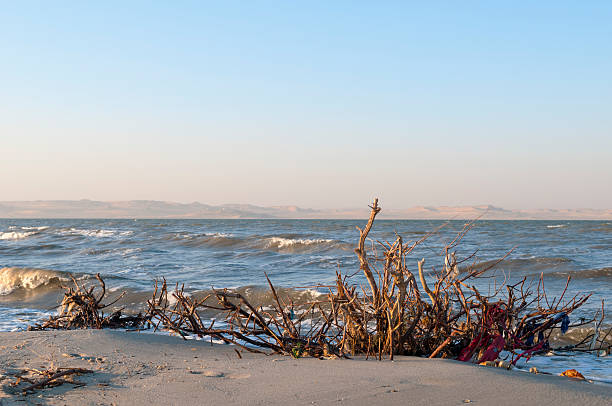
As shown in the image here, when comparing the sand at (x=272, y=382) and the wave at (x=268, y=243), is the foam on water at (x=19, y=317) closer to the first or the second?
the sand at (x=272, y=382)

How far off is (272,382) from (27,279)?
9.95 m

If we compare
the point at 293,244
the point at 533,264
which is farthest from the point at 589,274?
the point at 293,244

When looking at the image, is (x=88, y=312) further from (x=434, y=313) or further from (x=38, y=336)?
(x=434, y=313)

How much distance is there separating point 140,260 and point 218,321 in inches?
375

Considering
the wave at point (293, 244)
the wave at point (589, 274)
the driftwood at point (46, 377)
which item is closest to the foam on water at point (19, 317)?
the driftwood at point (46, 377)

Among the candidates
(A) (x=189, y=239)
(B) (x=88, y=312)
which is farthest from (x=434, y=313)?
(A) (x=189, y=239)

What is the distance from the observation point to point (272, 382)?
3.21 metres

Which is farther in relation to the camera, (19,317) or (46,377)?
(19,317)

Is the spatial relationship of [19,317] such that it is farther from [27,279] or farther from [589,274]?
[589,274]

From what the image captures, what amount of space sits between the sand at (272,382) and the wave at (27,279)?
7.62 metres

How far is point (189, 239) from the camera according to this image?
25625 mm

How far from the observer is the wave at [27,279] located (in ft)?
36.3

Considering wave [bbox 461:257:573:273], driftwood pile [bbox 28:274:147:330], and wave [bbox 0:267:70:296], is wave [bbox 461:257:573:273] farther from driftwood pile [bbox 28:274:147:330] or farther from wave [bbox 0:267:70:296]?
wave [bbox 0:267:70:296]

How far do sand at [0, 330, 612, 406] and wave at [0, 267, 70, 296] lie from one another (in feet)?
25.0
